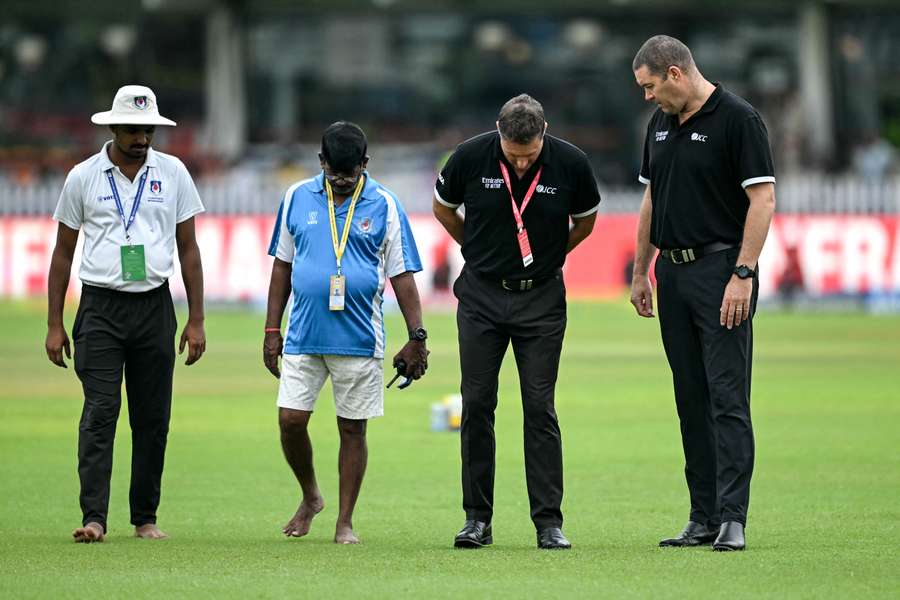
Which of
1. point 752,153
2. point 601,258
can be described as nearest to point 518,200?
point 752,153

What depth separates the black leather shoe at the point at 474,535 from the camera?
9289mm

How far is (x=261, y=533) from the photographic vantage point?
10.0m

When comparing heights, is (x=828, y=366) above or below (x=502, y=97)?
below

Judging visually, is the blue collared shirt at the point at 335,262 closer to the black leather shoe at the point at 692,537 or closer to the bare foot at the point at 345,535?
the bare foot at the point at 345,535

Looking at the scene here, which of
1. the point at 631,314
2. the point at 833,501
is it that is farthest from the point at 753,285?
the point at 631,314

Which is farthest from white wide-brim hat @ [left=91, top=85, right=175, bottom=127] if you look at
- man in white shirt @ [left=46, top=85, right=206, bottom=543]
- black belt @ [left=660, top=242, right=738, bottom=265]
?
black belt @ [left=660, top=242, right=738, bottom=265]

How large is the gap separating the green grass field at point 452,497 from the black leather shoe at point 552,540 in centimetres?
8

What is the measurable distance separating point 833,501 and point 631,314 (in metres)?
18.8

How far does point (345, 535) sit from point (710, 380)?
6.83 ft

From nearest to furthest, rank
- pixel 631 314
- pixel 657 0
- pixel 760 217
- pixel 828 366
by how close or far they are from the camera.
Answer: pixel 760 217, pixel 828 366, pixel 631 314, pixel 657 0

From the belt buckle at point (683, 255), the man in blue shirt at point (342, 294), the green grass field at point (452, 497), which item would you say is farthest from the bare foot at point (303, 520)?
the belt buckle at point (683, 255)

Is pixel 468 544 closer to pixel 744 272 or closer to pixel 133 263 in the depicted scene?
pixel 744 272

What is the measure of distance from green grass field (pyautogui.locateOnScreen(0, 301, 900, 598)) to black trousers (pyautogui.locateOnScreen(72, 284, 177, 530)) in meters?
0.32

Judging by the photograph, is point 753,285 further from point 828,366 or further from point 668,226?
point 828,366
